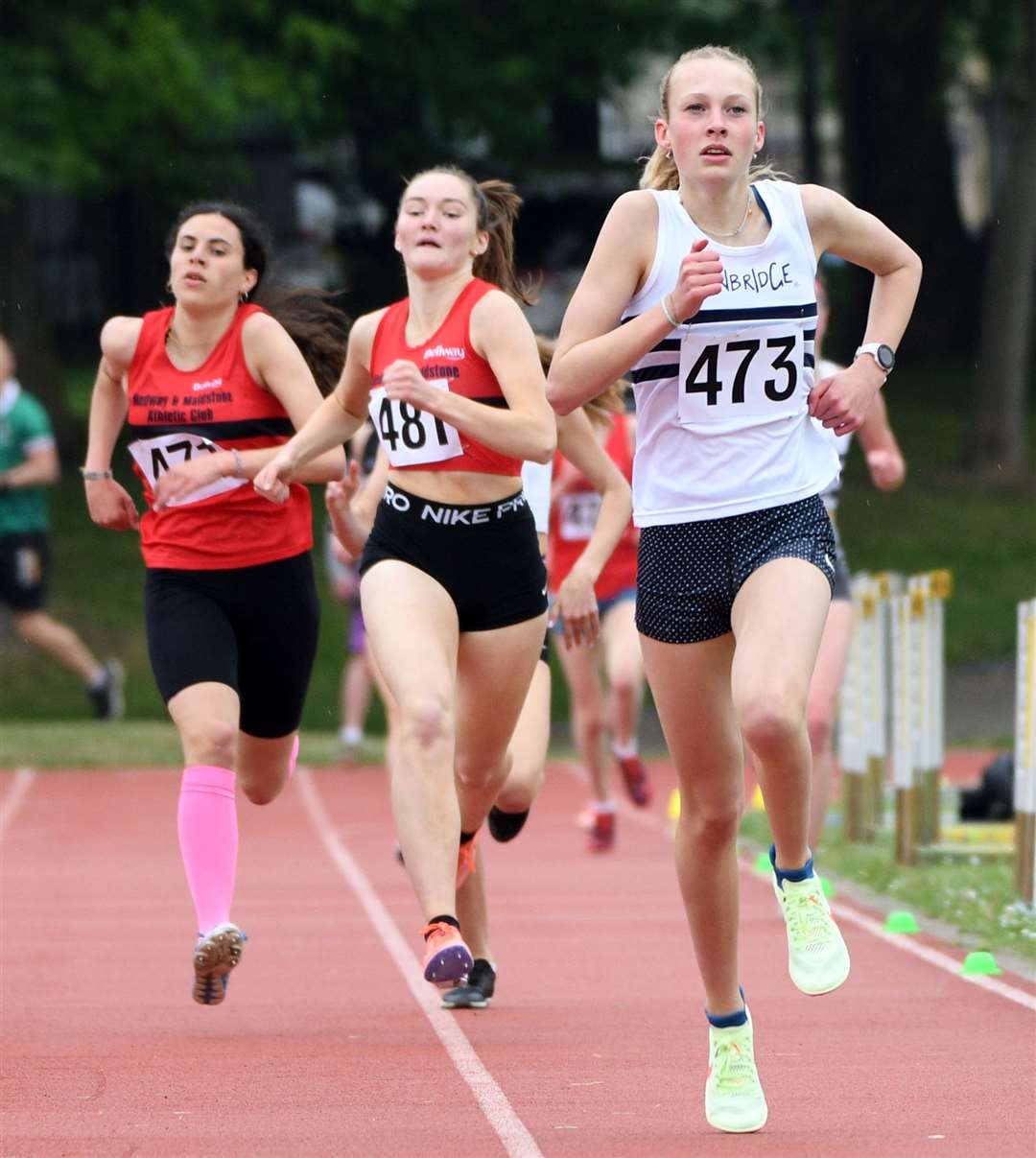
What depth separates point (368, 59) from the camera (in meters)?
26.9

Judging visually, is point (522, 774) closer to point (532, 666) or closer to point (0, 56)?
point (532, 666)

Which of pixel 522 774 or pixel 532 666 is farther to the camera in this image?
pixel 522 774

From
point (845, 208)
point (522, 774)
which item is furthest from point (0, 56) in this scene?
point (845, 208)

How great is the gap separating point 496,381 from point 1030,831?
131 inches

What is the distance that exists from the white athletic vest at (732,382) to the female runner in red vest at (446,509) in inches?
35.5

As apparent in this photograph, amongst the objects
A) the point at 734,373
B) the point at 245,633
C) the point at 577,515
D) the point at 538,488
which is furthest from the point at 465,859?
the point at 577,515

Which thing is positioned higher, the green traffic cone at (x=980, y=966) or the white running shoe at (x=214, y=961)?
the white running shoe at (x=214, y=961)

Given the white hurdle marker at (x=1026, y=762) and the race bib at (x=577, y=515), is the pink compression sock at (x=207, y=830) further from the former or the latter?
the race bib at (x=577, y=515)

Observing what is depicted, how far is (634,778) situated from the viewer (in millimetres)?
12672

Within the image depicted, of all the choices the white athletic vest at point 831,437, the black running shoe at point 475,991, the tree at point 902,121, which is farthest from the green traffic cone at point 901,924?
the tree at point 902,121

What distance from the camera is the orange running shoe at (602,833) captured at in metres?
12.8

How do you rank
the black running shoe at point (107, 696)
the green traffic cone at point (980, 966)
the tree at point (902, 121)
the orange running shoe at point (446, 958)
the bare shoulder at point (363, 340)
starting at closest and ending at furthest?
the orange running shoe at point (446, 958), the bare shoulder at point (363, 340), the green traffic cone at point (980, 966), the black running shoe at point (107, 696), the tree at point (902, 121)

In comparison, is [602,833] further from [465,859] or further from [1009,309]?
[1009,309]

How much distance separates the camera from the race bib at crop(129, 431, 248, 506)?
719 cm
